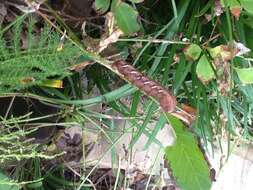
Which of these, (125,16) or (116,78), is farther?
(116,78)

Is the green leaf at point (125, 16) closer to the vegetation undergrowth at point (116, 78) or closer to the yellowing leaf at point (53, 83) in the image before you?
the vegetation undergrowth at point (116, 78)

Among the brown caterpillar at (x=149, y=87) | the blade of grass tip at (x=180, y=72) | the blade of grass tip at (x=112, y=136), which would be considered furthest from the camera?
the blade of grass tip at (x=112, y=136)

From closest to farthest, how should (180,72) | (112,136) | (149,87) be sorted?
(149,87), (180,72), (112,136)

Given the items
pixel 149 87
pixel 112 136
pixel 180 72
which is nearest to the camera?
pixel 149 87

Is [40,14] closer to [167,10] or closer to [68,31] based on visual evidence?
[68,31]

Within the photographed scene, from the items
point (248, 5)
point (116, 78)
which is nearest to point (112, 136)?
point (116, 78)

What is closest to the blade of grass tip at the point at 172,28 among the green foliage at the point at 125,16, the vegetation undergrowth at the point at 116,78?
the vegetation undergrowth at the point at 116,78

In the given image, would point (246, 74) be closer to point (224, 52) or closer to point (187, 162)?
point (224, 52)

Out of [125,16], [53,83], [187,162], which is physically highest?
[125,16]
